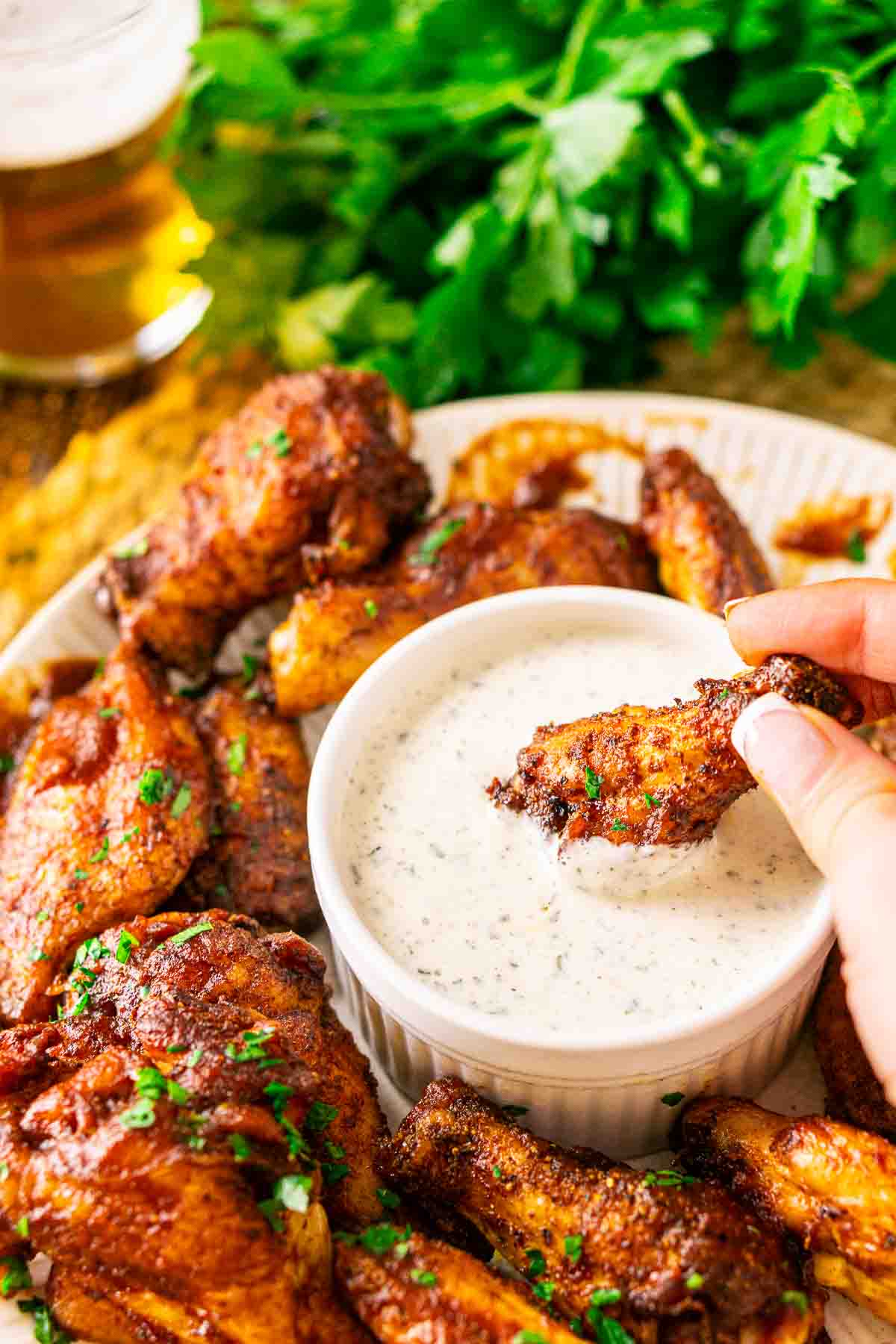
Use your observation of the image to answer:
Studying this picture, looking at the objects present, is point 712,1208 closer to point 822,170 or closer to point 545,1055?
point 545,1055

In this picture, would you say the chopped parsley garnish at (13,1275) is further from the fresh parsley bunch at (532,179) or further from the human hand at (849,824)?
the fresh parsley bunch at (532,179)

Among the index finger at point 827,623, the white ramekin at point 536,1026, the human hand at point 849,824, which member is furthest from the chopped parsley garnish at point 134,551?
the human hand at point 849,824

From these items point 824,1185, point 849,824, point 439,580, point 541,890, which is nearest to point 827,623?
point 849,824

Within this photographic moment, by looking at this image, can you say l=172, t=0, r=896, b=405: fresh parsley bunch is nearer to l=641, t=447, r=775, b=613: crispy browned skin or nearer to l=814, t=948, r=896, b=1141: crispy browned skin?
l=641, t=447, r=775, b=613: crispy browned skin

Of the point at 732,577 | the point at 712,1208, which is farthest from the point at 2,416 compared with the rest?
the point at 712,1208

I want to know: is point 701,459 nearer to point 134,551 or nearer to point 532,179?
point 532,179

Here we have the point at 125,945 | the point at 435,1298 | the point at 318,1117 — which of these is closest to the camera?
the point at 435,1298
